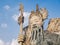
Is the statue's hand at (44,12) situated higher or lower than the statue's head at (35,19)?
higher

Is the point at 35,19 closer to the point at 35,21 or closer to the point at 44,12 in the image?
the point at 35,21

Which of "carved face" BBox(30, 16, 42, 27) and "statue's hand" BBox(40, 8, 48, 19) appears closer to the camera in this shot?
"carved face" BBox(30, 16, 42, 27)

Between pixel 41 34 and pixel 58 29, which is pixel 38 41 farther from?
pixel 58 29

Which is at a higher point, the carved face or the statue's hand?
the statue's hand

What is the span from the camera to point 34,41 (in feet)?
59.4

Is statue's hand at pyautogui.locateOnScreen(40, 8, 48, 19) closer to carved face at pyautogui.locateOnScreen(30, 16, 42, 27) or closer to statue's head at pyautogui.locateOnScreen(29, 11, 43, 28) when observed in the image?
statue's head at pyautogui.locateOnScreen(29, 11, 43, 28)

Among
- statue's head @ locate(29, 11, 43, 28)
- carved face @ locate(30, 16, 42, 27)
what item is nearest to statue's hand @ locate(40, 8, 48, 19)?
statue's head @ locate(29, 11, 43, 28)

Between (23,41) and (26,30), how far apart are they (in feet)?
4.85

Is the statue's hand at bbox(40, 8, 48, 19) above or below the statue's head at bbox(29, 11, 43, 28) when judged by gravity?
above

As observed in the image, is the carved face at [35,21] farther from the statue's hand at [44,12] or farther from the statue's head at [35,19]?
the statue's hand at [44,12]

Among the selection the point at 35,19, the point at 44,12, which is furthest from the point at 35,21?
the point at 44,12

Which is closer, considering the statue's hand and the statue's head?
the statue's head

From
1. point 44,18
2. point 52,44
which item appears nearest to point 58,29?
point 44,18

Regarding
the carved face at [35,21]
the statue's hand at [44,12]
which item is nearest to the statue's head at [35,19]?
the carved face at [35,21]
